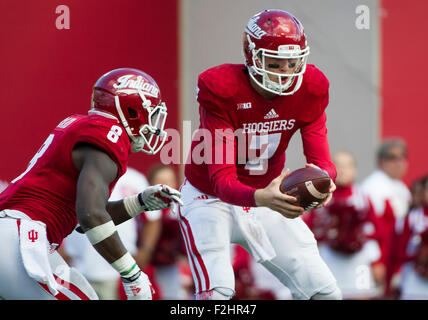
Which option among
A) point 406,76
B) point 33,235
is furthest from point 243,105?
point 406,76

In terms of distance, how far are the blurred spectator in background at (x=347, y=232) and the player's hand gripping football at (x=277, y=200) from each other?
272 cm

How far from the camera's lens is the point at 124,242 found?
590cm

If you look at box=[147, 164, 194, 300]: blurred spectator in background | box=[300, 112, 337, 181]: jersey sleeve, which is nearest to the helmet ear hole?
box=[300, 112, 337, 181]: jersey sleeve

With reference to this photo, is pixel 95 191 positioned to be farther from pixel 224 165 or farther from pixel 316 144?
pixel 316 144

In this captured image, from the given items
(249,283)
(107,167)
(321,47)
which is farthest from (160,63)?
(107,167)

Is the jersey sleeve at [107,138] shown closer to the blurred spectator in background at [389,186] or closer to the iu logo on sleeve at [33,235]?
the iu logo on sleeve at [33,235]

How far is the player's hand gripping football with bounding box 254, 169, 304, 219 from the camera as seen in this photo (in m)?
3.18

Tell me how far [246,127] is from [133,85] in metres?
0.53

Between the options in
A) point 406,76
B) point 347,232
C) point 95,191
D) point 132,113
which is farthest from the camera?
point 406,76

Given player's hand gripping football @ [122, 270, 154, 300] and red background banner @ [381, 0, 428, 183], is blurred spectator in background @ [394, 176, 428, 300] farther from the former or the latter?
player's hand gripping football @ [122, 270, 154, 300]

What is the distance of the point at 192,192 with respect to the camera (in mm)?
3783

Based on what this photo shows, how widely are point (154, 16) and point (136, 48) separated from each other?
0.35 meters
